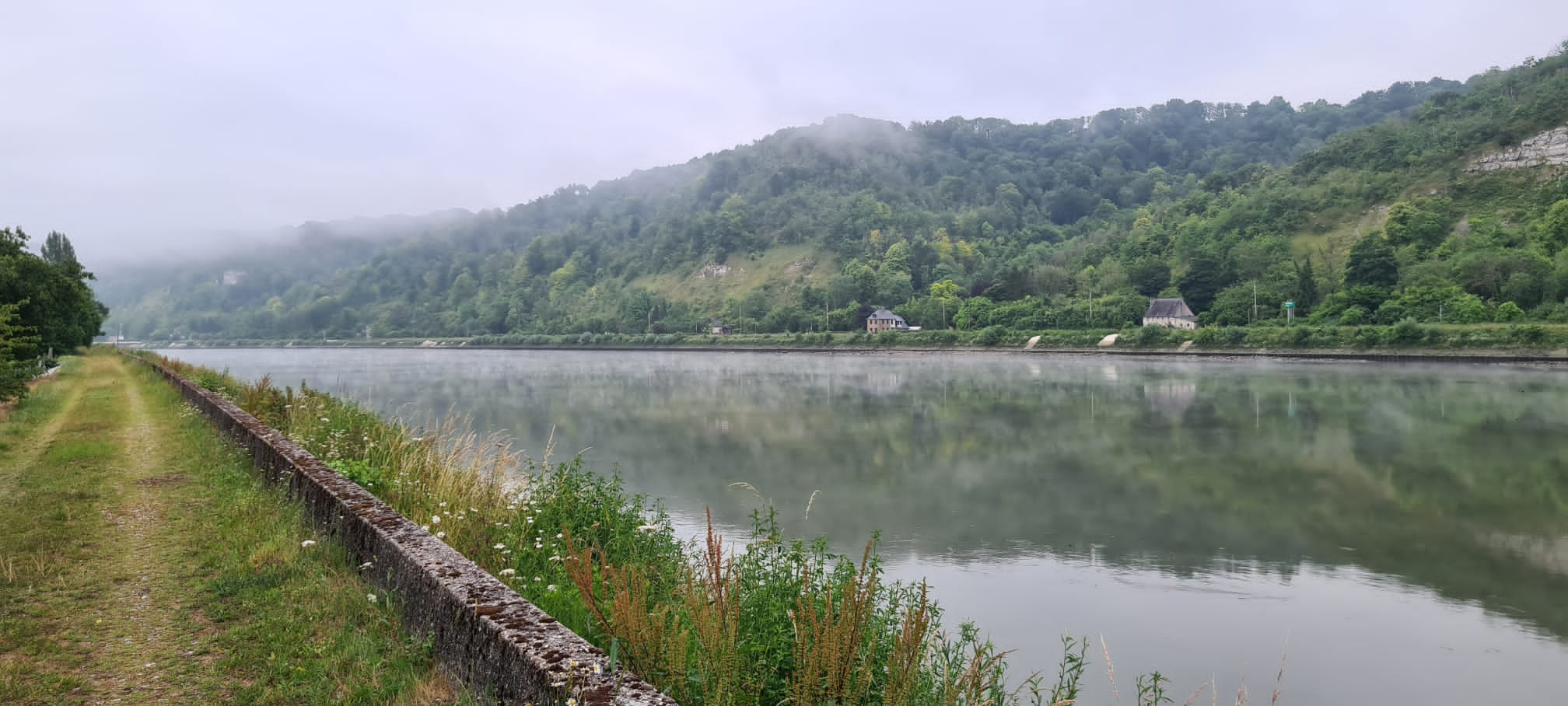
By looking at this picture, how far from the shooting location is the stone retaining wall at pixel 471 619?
9.70ft

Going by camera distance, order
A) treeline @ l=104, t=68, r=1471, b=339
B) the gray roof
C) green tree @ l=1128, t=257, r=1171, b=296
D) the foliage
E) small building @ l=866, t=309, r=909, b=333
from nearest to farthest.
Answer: the foliage, the gray roof, green tree @ l=1128, t=257, r=1171, b=296, small building @ l=866, t=309, r=909, b=333, treeline @ l=104, t=68, r=1471, b=339

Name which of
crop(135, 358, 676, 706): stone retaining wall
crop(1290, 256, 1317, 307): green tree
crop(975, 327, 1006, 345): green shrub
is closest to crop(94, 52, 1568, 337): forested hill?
crop(1290, 256, 1317, 307): green tree

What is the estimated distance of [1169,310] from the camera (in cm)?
7756

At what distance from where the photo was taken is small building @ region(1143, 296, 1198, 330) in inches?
2987

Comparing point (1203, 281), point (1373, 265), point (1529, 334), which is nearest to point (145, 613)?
point (1529, 334)

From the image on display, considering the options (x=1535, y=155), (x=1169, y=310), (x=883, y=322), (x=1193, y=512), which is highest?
(x=1535, y=155)

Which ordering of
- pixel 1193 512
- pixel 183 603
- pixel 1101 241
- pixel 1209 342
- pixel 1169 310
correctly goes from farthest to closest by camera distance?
pixel 1101 241 → pixel 1169 310 → pixel 1209 342 → pixel 1193 512 → pixel 183 603

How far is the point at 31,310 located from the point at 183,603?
28.4 meters

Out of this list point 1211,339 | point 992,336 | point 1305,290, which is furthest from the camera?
point 992,336

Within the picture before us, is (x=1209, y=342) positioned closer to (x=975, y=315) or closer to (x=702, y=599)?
(x=975, y=315)

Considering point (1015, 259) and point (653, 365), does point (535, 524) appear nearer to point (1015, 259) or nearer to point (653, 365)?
point (653, 365)

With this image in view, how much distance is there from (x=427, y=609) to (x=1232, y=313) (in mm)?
79207

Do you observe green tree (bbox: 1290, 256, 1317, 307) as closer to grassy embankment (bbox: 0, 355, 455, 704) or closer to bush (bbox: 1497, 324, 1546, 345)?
bush (bbox: 1497, 324, 1546, 345)

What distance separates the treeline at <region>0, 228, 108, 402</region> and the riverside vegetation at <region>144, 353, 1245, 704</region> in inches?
277
